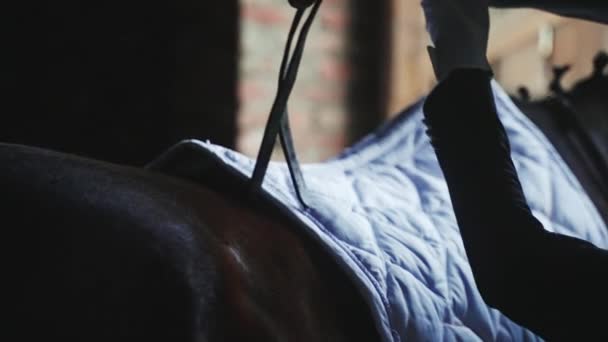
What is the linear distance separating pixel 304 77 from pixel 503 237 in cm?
159

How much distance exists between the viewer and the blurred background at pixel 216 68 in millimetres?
1319

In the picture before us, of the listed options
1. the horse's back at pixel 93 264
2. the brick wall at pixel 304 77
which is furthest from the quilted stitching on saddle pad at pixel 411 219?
the brick wall at pixel 304 77

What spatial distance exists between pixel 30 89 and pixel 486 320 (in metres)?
1.06

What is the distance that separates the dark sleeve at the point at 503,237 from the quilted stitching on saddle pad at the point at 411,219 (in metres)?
0.07

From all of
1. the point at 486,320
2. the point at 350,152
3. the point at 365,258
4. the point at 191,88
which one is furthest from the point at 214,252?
the point at 191,88

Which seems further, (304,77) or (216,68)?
(304,77)

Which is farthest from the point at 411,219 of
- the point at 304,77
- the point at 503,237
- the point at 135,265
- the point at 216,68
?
the point at 304,77

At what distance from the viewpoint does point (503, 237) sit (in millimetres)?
432

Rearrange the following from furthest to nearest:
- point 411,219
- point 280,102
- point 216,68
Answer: point 216,68, point 411,219, point 280,102

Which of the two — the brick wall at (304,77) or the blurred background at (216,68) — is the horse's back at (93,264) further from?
the brick wall at (304,77)

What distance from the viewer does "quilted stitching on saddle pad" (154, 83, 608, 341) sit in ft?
1.62

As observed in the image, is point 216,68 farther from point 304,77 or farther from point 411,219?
point 411,219

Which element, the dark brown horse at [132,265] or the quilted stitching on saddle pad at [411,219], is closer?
the dark brown horse at [132,265]

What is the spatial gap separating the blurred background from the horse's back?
891 mm
